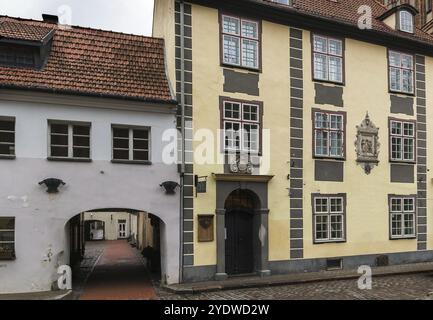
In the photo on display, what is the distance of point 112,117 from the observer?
14680mm

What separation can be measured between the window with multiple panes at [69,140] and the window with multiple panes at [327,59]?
8903 millimetres

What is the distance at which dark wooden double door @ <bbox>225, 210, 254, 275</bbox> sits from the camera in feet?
52.7

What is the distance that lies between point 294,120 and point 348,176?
3.20 m

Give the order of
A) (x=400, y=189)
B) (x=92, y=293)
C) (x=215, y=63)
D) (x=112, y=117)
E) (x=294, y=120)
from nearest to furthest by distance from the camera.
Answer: (x=92, y=293)
(x=112, y=117)
(x=215, y=63)
(x=294, y=120)
(x=400, y=189)

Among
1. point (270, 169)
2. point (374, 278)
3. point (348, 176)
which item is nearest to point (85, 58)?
point (270, 169)

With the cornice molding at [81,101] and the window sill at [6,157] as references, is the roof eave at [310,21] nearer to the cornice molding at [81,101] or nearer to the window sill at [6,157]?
the cornice molding at [81,101]

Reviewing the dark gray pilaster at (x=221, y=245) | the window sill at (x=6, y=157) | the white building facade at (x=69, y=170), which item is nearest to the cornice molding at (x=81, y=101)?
the white building facade at (x=69, y=170)

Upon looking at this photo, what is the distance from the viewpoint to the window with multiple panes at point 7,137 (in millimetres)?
13602

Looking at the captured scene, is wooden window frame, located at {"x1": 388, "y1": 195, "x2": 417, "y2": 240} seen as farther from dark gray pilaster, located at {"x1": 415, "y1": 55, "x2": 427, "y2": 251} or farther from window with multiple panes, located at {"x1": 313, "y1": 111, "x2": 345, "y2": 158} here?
A: window with multiple panes, located at {"x1": 313, "y1": 111, "x2": 345, "y2": 158}

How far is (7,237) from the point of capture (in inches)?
526

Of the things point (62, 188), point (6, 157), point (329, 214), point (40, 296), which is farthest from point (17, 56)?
point (329, 214)
